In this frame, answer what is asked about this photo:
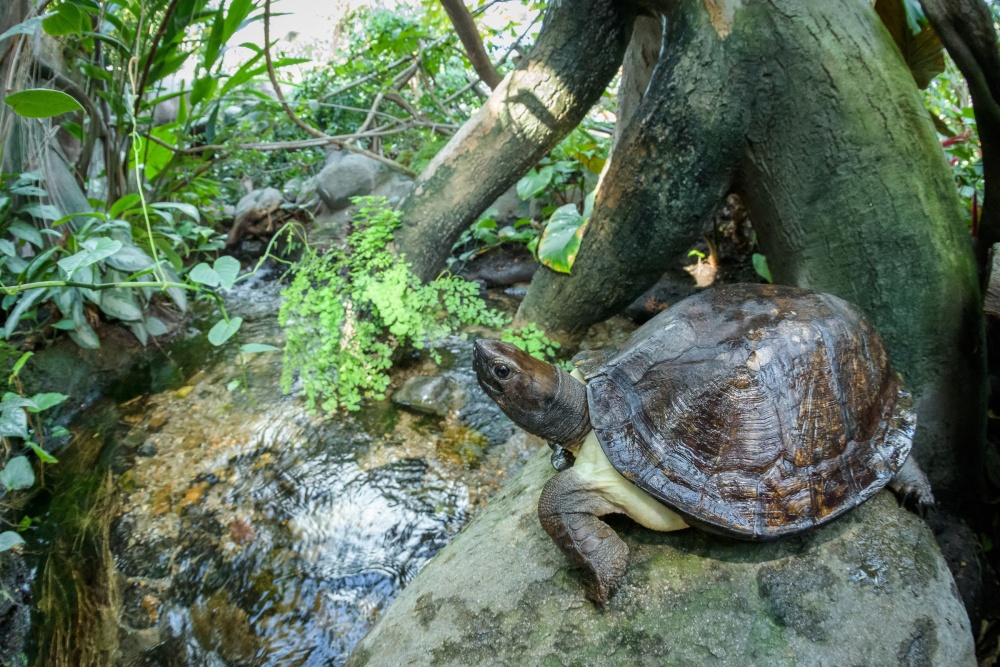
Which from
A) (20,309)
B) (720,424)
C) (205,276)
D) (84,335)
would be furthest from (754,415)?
(84,335)

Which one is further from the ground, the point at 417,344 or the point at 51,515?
the point at 51,515

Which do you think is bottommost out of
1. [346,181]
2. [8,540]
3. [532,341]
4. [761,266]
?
[761,266]

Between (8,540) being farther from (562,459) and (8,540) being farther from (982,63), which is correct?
(982,63)

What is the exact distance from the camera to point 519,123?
129 inches

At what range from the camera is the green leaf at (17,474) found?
2189 mm

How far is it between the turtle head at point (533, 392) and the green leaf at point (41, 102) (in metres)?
1.94

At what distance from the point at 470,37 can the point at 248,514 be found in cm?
343

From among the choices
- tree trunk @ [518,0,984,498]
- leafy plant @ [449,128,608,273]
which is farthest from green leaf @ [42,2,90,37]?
tree trunk @ [518,0,984,498]

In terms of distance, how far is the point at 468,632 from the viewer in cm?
157

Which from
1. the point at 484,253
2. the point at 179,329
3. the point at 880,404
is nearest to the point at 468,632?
the point at 880,404

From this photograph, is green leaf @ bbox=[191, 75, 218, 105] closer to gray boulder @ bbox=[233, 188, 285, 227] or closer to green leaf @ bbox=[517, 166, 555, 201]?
green leaf @ bbox=[517, 166, 555, 201]

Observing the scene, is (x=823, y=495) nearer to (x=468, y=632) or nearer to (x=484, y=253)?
(x=468, y=632)

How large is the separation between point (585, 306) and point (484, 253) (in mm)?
2170

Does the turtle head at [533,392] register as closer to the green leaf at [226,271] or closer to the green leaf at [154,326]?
the green leaf at [226,271]
